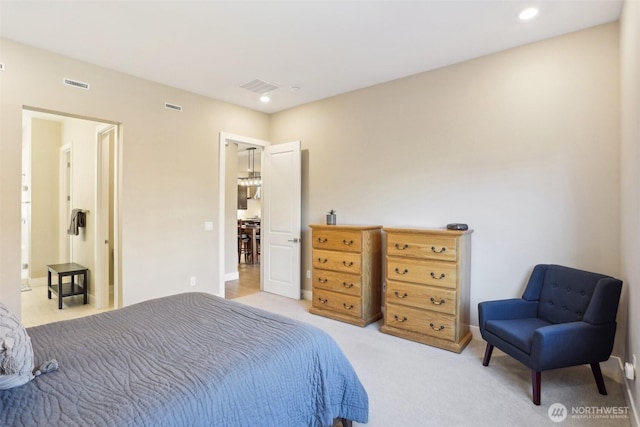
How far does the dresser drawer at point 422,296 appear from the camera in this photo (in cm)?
299

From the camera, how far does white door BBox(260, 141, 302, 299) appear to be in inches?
187

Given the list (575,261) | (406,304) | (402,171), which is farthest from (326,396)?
(402,171)

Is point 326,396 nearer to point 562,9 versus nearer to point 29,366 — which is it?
point 29,366

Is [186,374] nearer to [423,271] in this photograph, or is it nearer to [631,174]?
[423,271]

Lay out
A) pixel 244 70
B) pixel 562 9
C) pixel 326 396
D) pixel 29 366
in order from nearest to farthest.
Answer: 1. pixel 29 366
2. pixel 326 396
3. pixel 562 9
4. pixel 244 70

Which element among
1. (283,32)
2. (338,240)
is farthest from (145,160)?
(338,240)

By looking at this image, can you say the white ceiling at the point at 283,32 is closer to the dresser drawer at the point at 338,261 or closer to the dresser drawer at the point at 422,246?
the dresser drawer at the point at 422,246

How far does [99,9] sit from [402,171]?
325 cm

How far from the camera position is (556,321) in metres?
2.57

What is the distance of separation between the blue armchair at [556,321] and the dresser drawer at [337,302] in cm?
139

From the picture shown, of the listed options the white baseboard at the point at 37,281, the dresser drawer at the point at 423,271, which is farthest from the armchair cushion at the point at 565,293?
the white baseboard at the point at 37,281

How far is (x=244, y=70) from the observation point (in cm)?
358

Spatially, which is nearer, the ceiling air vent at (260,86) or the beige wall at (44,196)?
the ceiling air vent at (260,86)

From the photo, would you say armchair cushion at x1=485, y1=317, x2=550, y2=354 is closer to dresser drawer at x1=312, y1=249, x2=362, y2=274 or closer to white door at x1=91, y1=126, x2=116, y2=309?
dresser drawer at x1=312, y1=249, x2=362, y2=274
